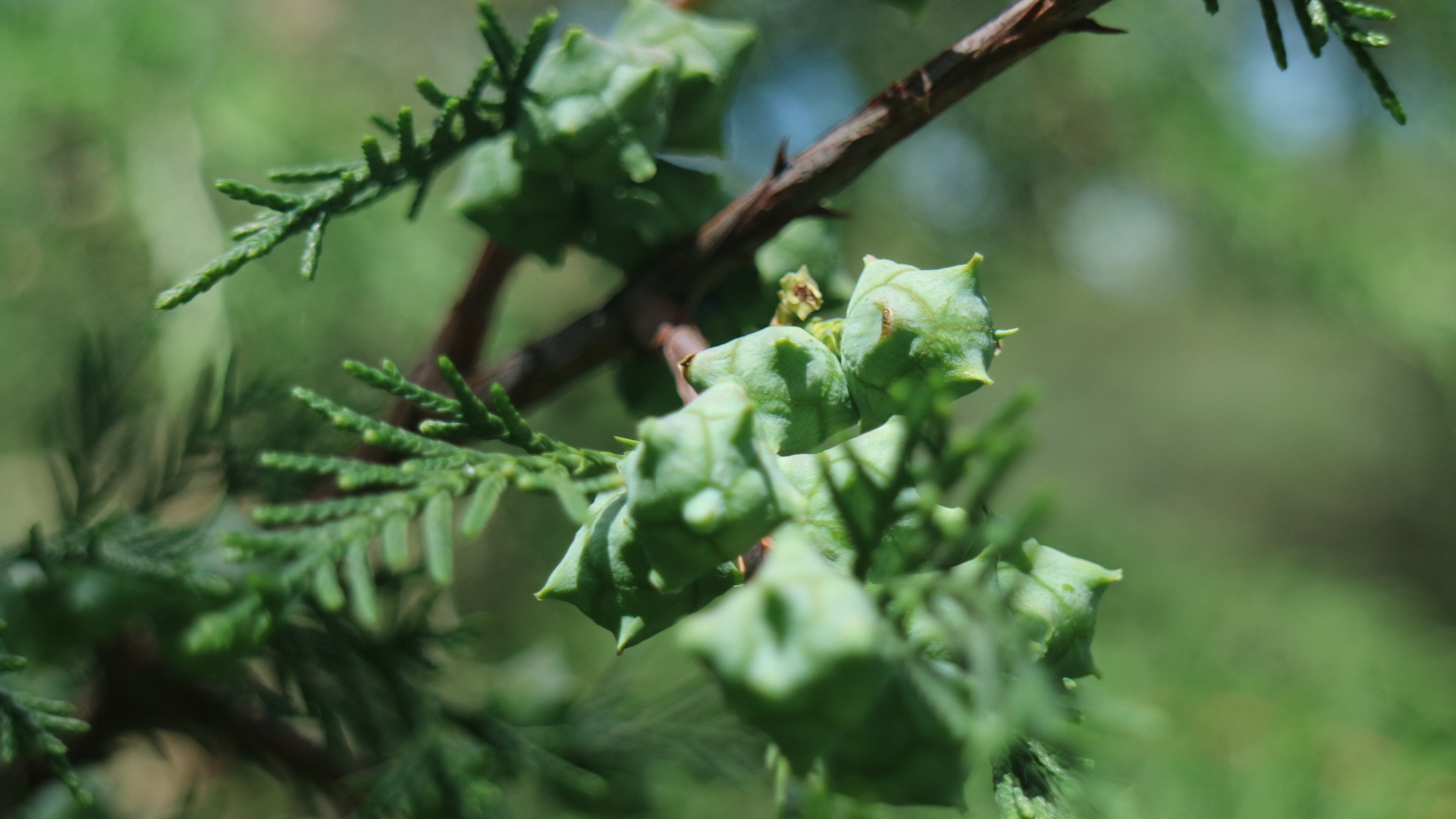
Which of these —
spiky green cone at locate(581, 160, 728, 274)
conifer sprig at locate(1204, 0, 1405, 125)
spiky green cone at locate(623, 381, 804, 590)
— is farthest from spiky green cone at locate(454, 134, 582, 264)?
A: conifer sprig at locate(1204, 0, 1405, 125)

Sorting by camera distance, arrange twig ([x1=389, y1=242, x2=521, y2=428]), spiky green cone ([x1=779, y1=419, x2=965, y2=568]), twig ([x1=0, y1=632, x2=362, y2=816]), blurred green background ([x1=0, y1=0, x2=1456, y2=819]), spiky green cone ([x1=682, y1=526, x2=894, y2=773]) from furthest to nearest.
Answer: blurred green background ([x1=0, y1=0, x2=1456, y2=819])
twig ([x1=0, y1=632, x2=362, y2=816])
twig ([x1=389, y1=242, x2=521, y2=428])
spiky green cone ([x1=779, y1=419, x2=965, y2=568])
spiky green cone ([x1=682, y1=526, x2=894, y2=773])

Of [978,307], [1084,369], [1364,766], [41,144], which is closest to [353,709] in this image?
[978,307]

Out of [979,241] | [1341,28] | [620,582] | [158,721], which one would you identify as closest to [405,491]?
[620,582]

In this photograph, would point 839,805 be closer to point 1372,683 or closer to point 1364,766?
point 1364,766

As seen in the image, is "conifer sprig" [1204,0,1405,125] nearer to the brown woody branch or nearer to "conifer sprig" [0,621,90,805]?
the brown woody branch

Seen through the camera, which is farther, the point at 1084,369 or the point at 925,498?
the point at 1084,369

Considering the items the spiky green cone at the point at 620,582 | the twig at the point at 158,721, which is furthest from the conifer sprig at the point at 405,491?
the twig at the point at 158,721

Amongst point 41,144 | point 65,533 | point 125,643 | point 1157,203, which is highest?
point 41,144
